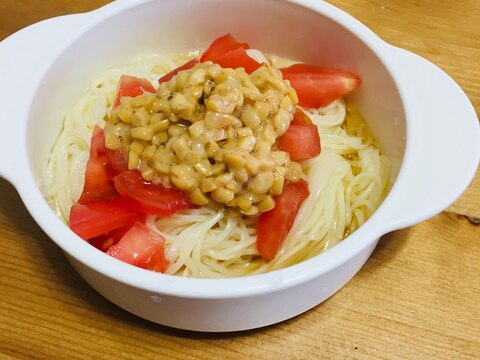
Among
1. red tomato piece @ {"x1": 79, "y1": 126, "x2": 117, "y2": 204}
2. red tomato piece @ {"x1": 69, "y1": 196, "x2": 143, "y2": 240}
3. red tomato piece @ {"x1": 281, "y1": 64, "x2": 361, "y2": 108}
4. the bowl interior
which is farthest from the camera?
red tomato piece @ {"x1": 281, "y1": 64, "x2": 361, "y2": 108}

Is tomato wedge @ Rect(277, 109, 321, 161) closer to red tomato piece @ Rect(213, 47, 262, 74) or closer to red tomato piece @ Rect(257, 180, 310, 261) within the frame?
red tomato piece @ Rect(257, 180, 310, 261)

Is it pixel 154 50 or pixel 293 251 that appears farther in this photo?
pixel 154 50

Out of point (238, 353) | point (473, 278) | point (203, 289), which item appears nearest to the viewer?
point (203, 289)

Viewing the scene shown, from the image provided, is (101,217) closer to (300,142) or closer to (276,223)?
(276,223)

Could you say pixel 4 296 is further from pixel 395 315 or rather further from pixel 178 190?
pixel 395 315

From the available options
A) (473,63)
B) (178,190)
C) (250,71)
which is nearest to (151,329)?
(178,190)

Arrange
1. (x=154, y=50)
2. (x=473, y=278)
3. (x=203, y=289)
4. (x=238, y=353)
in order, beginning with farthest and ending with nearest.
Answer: (x=154, y=50) → (x=473, y=278) → (x=238, y=353) → (x=203, y=289)

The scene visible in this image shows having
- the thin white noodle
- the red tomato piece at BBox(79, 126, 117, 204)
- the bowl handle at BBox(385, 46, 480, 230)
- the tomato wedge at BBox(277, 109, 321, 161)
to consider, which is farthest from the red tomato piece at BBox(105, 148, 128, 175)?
the bowl handle at BBox(385, 46, 480, 230)
